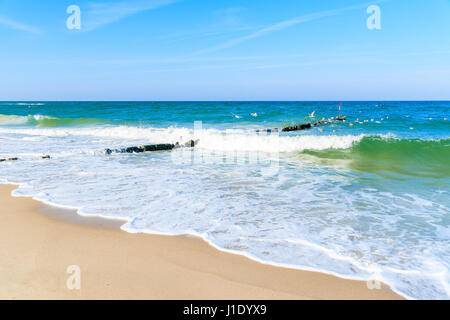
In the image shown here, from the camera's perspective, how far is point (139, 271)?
3.05 meters

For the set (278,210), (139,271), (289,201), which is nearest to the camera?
(139,271)

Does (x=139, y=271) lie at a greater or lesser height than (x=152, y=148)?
lesser

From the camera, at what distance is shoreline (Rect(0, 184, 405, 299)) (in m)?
2.72

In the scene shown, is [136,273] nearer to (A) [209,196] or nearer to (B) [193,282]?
(B) [193,282]

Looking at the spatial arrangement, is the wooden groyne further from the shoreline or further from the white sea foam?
the shoreline

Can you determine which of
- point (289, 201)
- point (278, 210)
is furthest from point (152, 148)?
point (278, 210)

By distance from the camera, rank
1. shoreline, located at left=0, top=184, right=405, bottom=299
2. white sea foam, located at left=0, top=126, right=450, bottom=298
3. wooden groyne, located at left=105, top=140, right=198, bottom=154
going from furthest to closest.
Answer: wooden groyne, located at left=105, top=140, right=198, bottom=154 → white sea foam, located at left=0, top=126, right=450, bottom=298 → shoreline, located at left=0, top=184, right=405, bottom=299

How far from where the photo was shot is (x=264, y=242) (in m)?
3.74

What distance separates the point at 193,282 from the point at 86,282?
92cm

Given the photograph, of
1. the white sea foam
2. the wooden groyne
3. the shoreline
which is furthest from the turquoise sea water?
the wooden groyne

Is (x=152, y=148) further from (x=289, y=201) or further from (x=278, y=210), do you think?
(x=278, y=210)

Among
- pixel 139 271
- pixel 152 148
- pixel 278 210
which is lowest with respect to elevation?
pixel 139 271
